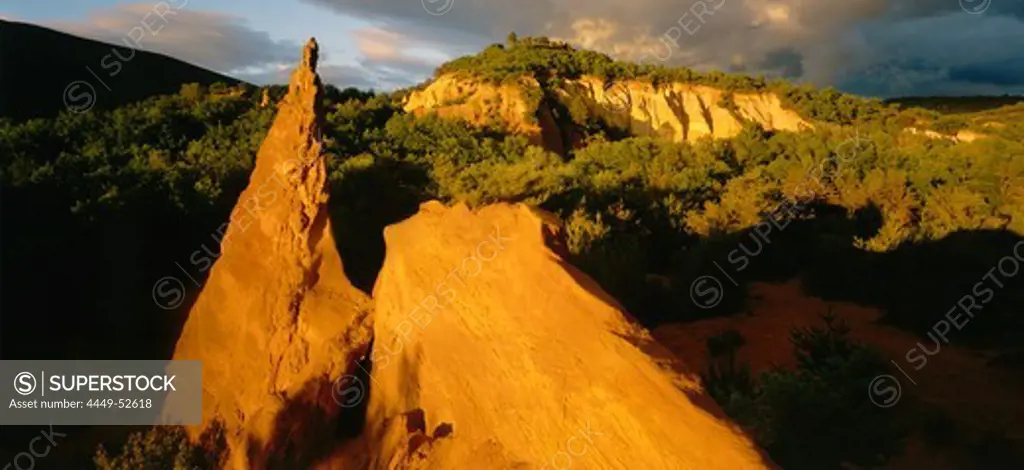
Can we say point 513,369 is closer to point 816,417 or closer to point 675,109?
point 816,417

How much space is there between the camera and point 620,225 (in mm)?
17609

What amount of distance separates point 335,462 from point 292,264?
2363 mm

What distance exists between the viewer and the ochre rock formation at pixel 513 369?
4.25 meters

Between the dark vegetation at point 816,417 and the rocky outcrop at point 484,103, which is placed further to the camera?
the rocky outcrop at point 484,103

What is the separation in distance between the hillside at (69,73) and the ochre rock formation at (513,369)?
101ft

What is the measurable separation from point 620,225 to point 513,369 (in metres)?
12.7

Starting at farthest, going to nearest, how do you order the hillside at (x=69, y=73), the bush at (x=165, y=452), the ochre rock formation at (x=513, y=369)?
1. the hillside at (x=69, y=73)
2. the bush at (x=165, y=452)
3. the ochre rock formation at (x=513, y=369)

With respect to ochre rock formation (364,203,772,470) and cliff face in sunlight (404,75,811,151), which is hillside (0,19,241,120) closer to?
cliff face in sunlight (404,75,811,151)

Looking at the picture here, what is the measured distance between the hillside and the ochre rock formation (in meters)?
30.8

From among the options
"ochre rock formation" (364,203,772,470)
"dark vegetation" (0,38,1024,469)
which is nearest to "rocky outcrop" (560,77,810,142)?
"dark vegetation" (0,38,1024,469)

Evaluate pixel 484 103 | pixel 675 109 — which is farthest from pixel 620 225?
pixel 675 109

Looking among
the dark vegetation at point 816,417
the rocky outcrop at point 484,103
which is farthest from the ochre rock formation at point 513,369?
the rocky outcrop at point 484,103

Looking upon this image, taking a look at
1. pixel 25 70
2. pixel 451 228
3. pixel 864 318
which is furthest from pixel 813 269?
pixel 25 70

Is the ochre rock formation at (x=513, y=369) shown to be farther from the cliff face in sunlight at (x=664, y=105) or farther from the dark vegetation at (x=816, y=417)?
the cliff face in sunlight at (x=664, y=105)
